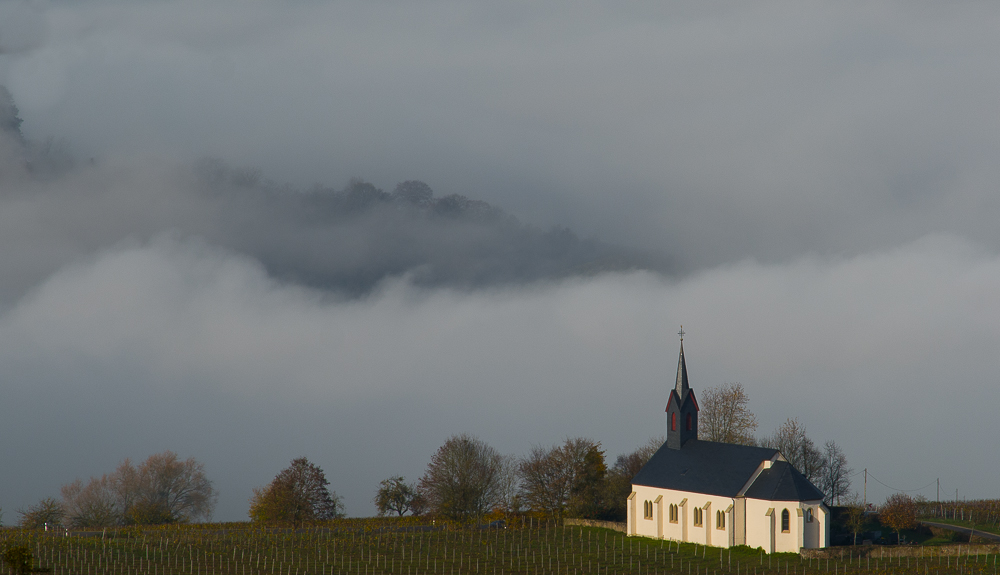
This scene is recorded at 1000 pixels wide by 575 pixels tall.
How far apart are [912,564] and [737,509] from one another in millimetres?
12869

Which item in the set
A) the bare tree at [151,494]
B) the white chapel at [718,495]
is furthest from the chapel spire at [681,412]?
the bare tree at [151,494]

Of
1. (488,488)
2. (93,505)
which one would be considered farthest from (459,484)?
(93,505)

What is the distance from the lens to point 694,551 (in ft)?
227

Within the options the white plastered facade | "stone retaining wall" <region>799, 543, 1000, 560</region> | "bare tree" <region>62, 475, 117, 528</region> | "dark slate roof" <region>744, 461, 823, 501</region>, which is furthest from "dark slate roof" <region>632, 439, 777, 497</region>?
"bare tree" <region>62, 475, 117, 528</region>

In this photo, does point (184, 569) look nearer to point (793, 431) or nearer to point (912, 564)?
point (912, 564)

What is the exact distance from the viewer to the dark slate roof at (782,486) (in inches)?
2643

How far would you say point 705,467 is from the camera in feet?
245

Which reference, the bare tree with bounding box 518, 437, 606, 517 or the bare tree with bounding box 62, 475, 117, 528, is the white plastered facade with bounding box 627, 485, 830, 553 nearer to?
the bare tree with bounding box 518, 437, 606, 517

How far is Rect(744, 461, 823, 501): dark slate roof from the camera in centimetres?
6712

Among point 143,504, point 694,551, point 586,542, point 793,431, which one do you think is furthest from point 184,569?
point 793,431

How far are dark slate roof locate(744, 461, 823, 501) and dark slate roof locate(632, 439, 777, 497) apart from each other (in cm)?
89

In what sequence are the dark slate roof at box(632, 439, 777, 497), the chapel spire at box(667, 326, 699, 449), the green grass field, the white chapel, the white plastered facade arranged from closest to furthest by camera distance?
1. the green grass field
2. the white plastered facade
3. the white chapel
4. the dark slate roof at box(632, 439, 777, 497)
5. the chapel spire at box(667, 326, 699, 449)

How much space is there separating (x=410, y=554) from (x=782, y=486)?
88.3 feet

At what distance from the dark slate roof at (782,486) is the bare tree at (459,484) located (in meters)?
26.8
